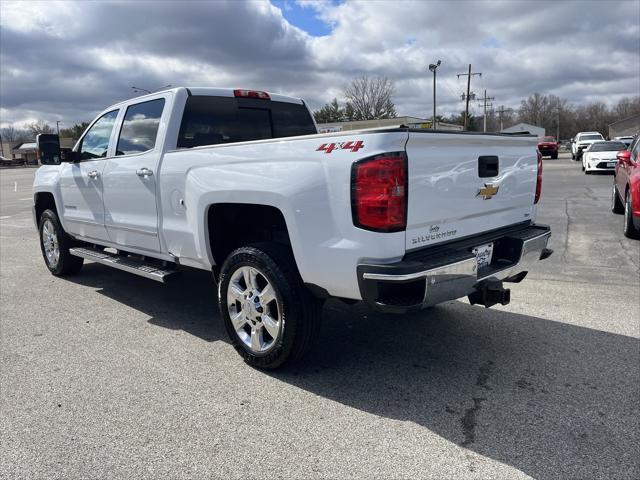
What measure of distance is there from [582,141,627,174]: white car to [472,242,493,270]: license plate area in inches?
821

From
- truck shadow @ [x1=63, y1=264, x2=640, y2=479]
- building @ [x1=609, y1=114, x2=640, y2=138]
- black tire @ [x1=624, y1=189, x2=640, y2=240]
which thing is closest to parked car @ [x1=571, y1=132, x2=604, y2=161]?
black tire @ [x1=624, y1=189, x2=640, y2=240]

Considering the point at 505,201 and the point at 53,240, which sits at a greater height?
the point at 505,201

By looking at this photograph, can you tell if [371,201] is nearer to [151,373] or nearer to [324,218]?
[324,218]

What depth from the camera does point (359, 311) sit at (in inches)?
195

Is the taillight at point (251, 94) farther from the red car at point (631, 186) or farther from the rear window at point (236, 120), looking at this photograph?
the red car at point (631, 186)

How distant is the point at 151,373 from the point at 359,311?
2072mm

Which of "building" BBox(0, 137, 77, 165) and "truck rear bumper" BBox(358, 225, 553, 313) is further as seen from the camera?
"building" BBox(0, 137, 77, 165)

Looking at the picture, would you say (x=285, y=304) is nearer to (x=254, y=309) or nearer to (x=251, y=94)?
(x=254, y=309)

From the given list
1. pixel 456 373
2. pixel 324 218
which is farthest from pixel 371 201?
pixel 456 373

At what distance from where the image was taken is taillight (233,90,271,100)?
493cm

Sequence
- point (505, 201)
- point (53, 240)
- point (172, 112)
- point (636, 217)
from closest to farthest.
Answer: point (505, 201) → point (172, 112) → point (53, 240) → point (636, 217)

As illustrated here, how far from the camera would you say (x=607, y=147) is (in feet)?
73.8

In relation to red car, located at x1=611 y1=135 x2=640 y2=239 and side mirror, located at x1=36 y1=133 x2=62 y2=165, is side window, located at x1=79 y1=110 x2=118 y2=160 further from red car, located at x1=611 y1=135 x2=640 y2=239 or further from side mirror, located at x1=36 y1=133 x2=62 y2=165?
red car, located at x1=611 y1=135 x2=640 y2=239

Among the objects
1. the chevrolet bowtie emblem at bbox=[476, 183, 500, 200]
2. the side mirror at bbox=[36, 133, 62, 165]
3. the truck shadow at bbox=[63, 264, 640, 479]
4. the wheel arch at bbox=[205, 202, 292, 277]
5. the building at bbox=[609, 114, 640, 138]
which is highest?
the building at bbox=[609, 114, 640, 138]
